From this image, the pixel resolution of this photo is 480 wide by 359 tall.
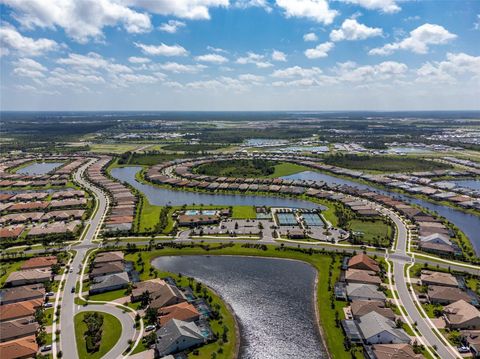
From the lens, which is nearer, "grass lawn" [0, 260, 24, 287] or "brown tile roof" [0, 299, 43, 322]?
"brown tile roof" [0, 299, 43, 322]

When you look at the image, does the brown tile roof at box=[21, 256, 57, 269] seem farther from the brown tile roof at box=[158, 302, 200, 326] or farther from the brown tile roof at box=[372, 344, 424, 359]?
the brown tile roof at box=[372, 344, 424, 359]

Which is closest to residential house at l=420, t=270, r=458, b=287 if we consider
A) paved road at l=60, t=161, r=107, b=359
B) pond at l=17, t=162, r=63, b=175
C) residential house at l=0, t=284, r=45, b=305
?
paved road at l=60, t=161, r=107, b=359

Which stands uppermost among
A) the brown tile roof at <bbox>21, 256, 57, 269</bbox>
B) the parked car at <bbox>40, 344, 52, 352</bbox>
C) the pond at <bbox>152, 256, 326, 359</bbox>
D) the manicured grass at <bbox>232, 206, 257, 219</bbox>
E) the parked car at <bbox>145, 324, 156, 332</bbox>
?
the brown tile roof at <bbox>21, 256, 57, 269</bbox>

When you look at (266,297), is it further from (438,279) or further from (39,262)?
(39,262)

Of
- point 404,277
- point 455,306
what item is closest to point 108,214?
point 404,277

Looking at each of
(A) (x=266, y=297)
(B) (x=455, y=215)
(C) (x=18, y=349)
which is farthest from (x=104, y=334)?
(B) (x=455, y=215)

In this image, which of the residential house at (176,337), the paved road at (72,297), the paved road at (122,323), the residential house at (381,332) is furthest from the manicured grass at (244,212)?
the residential house at (381,332)

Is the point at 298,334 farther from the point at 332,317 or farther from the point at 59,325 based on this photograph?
the point at 59,325
